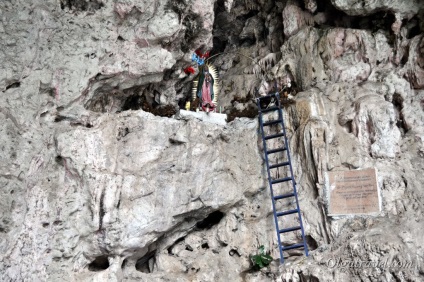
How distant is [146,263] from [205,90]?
3.33 meters

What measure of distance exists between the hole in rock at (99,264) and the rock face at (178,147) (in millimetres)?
42

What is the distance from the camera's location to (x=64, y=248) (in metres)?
5.81

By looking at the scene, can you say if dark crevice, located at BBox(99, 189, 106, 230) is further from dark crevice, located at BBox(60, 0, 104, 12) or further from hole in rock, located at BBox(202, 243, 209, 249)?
dark crevice, located at BBox(60, 0, 104, 12)

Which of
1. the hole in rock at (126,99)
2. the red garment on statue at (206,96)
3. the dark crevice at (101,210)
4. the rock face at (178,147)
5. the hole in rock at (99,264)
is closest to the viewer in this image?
the rock face at (178,147)

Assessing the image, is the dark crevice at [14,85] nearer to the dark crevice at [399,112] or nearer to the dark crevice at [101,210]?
the dark crevice at [101,210]

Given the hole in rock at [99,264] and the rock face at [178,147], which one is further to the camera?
the hole in rock at [99,264]

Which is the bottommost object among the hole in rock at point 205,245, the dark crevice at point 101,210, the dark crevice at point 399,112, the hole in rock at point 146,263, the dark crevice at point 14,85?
the hole in rock at point 146,263

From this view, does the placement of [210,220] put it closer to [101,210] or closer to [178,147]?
[178,147]

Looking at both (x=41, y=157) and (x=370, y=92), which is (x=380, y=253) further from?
(x=41, y=157)

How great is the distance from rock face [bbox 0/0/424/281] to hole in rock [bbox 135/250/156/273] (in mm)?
29

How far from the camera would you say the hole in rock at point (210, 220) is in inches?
294

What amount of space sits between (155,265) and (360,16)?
6.65 metres

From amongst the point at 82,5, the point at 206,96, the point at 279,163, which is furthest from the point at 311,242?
the point at 82,5

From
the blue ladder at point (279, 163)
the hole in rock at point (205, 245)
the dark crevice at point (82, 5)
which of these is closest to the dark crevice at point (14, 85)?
the dark crevice at point (82, 5)
